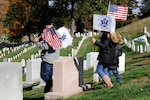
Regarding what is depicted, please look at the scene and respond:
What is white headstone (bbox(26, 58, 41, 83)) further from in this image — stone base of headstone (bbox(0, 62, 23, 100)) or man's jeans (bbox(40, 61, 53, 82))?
stone base of headstone (bbox(0, 62, 23, 100))

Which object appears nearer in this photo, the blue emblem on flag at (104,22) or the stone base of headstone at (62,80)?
the stone base of headstone at (62,80)

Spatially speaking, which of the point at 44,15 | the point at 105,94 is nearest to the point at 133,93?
the point at 105,94

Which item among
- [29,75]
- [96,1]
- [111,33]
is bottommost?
[29,75]

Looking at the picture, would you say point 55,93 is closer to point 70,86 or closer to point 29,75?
point 70,86

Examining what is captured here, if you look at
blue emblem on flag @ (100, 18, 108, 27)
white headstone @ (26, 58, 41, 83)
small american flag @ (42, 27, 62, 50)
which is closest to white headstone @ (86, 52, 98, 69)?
white headstone @ (26, 58, 41, 83)

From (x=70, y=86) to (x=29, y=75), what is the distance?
246 inches

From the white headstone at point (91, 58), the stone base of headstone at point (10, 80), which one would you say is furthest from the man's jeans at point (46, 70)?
the white headstone at point (91, 58)

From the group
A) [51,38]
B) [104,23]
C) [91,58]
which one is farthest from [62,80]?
[91,58]

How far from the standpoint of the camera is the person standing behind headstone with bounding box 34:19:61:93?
32.7 feet

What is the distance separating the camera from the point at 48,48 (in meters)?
9.98

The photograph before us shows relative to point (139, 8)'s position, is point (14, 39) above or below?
below

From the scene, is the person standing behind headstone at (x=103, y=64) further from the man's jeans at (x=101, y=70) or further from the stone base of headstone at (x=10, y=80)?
the stone base of headstone at (x=10, y=80)

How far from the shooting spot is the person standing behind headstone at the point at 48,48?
32.7ft

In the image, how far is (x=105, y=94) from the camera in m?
9.58
